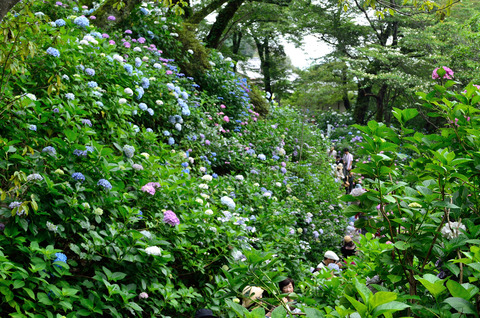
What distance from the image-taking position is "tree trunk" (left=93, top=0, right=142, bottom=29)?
22.6 feet

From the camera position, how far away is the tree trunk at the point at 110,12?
6.89 metres

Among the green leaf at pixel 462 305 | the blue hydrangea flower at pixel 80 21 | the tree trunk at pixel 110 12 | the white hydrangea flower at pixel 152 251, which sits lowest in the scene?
the white hydrangea flower at pixel 152 251

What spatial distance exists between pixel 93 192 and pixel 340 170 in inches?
376

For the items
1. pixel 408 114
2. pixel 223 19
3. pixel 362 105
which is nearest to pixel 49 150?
pixel 408 114

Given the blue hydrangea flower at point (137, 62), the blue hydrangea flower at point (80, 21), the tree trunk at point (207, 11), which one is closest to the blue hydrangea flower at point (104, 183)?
the blue hydrangea flower at point (137, 62)

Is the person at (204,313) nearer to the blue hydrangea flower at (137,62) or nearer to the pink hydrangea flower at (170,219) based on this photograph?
the pink hydrangea flower at (170,219)

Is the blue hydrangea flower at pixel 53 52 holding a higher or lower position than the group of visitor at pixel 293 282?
higher

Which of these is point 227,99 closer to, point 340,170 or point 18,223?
point 340,170

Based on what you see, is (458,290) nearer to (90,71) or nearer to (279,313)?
(279,313)

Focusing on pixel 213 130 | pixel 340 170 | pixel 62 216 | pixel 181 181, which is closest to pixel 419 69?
pixel 340 170

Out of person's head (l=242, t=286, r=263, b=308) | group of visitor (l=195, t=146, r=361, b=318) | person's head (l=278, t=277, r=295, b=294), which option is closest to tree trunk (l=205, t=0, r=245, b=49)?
group of visitor (l=195, t=146, r=361, b=318)

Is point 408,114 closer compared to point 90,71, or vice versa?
point 408,114

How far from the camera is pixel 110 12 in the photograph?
23.2 ft

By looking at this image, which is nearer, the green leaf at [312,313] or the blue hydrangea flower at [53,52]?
the green leaf at [312,313]
